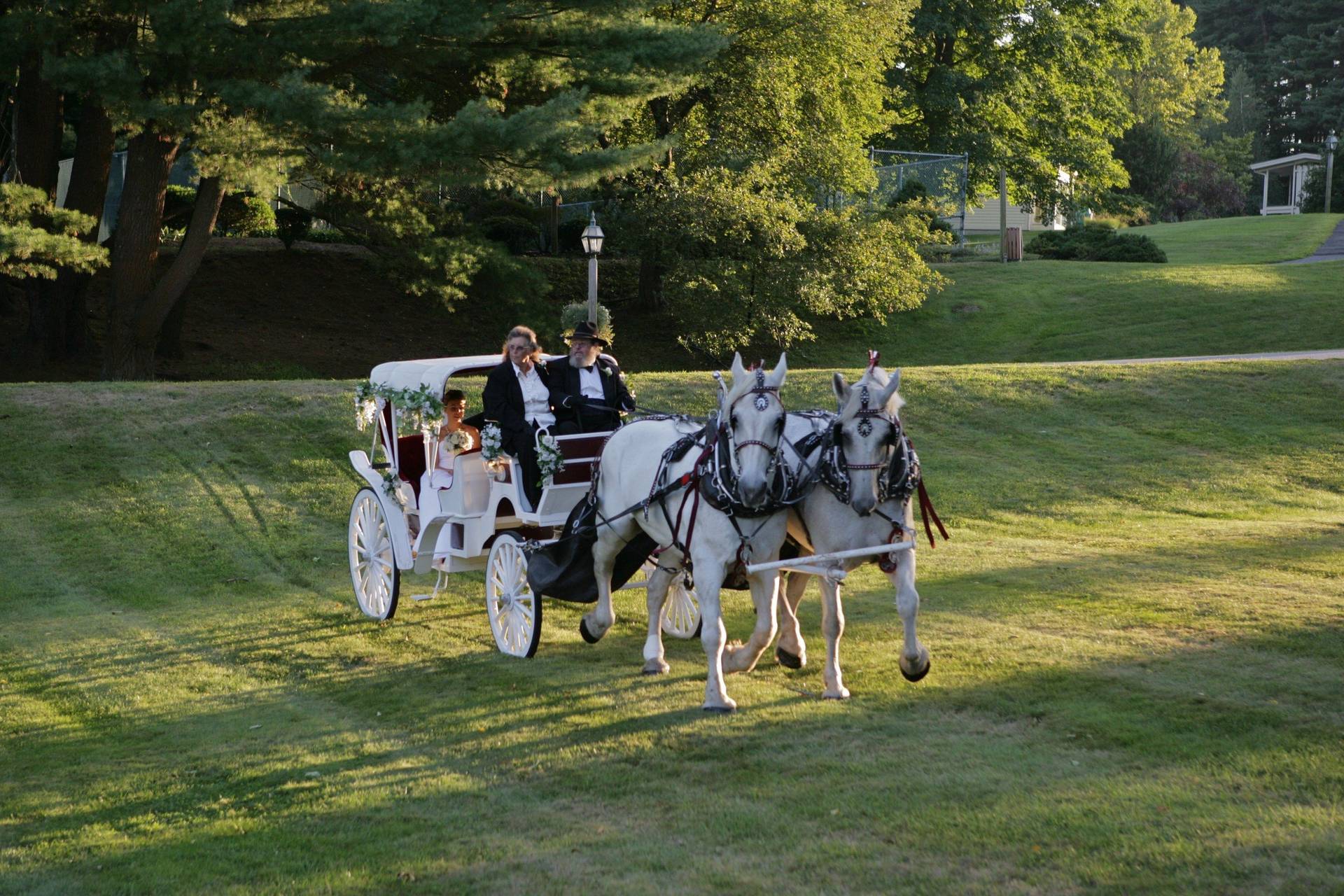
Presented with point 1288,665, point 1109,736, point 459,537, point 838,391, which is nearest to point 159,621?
point 459,537

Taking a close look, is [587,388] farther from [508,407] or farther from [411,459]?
[411,459]

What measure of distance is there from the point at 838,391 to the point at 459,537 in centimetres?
376

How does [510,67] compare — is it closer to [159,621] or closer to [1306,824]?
[159,621]

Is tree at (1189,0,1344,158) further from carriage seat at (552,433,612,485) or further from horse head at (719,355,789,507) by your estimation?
horse head at (719,355,789,507)

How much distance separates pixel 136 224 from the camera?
2283 cm

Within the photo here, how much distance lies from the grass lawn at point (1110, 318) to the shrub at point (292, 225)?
1174 cm

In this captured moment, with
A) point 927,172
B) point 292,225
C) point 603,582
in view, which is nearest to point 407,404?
point 603,582

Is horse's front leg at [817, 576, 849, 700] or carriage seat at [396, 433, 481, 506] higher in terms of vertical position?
carriage seat at [396, 433, 481, 506]

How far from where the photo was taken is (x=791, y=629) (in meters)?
8.42

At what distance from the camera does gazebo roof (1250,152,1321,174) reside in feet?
213

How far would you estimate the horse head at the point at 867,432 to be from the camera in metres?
7.12

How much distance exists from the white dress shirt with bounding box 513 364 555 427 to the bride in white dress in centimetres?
62

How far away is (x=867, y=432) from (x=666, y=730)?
1.85 metres

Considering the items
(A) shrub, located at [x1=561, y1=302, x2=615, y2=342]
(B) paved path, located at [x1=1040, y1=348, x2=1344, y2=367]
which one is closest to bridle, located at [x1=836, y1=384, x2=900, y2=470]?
(B) paved path, located at [x1=1040, y1=348, x2=1344, y2=367]
